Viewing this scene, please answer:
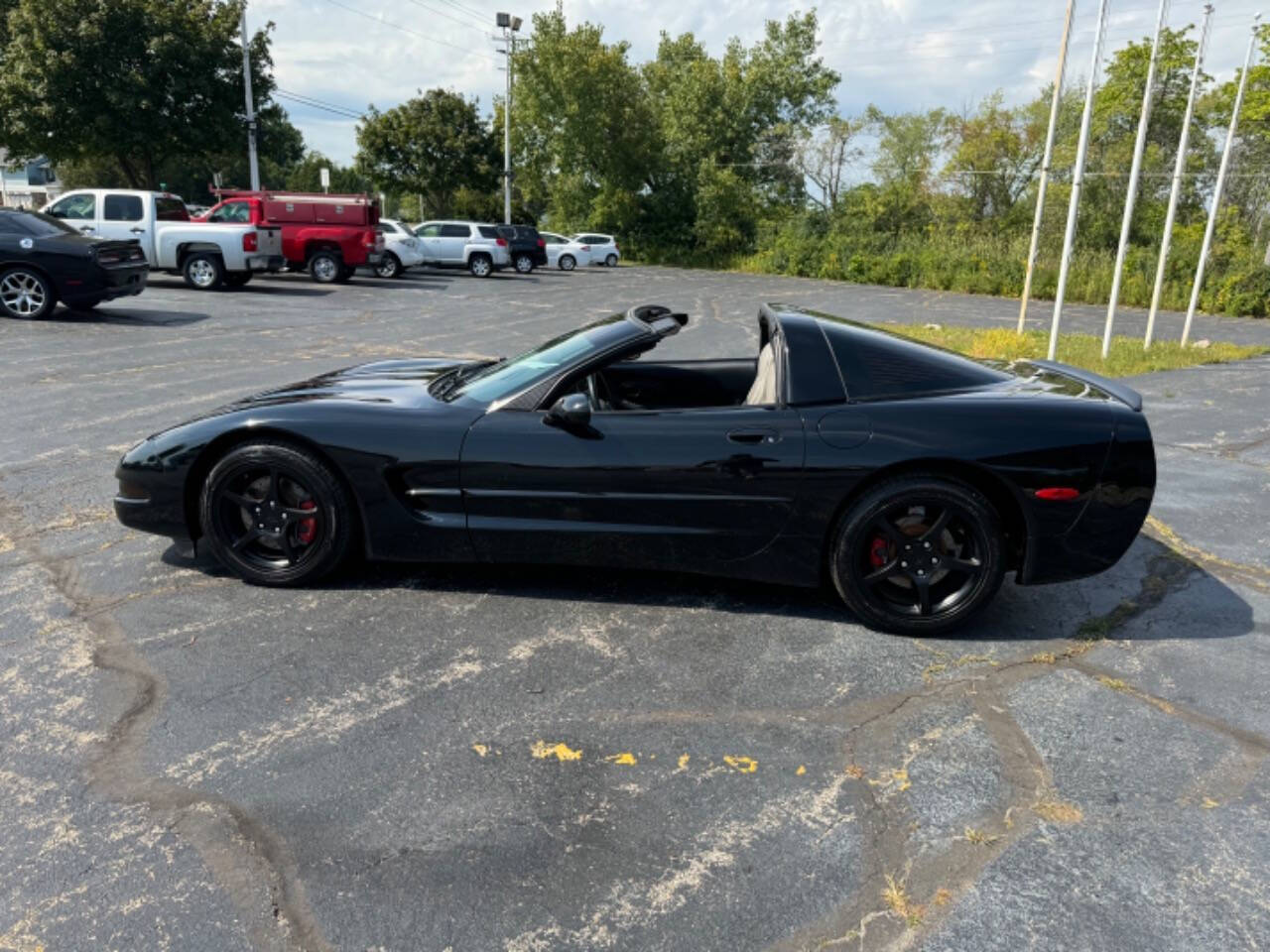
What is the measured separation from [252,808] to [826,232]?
40729 millimetres

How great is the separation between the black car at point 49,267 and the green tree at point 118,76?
65.0 ft

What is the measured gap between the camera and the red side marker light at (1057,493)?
3502mm

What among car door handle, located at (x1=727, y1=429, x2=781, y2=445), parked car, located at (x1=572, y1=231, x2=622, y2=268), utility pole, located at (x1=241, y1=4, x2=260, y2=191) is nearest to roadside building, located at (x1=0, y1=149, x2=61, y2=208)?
utility pole, located at (x1=241, y1=4, x2=260, y2=191)

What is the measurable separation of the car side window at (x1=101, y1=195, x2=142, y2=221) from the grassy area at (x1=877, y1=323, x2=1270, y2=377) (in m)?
14.2

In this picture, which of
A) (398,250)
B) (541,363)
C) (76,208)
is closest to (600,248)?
(398,250)

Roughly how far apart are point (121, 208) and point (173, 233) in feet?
3.04

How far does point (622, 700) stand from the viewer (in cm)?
309

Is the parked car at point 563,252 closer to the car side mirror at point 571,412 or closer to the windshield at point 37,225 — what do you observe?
the windshield at point 37,225

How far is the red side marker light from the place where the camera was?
3.50 metres

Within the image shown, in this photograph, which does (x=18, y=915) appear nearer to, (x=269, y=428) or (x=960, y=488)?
(x=269, y=428)

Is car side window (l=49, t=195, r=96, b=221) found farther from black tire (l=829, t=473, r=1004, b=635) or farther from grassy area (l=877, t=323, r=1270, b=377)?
black tire (l=829, t=473, r=1004, b=635)

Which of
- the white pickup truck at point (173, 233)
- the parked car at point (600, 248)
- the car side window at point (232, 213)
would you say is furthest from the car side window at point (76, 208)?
the parked car at point (600, 248)

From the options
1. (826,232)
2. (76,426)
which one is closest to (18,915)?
(76,426)

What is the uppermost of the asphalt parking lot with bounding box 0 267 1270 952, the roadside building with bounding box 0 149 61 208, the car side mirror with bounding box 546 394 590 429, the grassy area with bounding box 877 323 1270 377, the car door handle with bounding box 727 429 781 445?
the roadside building with bounding box 0 149 61 208
